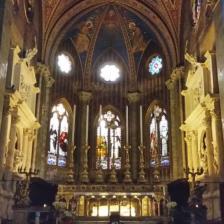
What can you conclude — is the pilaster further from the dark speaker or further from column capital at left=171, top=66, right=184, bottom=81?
column capital at left=171, top=66, right=184, bottom=81

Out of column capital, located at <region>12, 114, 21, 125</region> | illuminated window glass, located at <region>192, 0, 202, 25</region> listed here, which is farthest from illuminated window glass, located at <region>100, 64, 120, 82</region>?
column capital, located at <region>12, 114, 21, 125</region>

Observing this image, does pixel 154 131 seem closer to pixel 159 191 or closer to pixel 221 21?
pixel 159 191

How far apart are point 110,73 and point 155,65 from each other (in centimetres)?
322

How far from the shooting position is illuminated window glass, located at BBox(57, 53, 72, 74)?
25.9m

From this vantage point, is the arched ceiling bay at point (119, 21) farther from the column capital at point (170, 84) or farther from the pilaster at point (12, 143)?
the pilaster at point (12, 143)

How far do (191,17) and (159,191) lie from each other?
963 centimetres

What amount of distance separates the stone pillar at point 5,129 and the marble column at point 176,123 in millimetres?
9659

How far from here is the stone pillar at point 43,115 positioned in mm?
21578

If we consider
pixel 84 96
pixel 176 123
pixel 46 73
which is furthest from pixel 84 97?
pixel 176 123

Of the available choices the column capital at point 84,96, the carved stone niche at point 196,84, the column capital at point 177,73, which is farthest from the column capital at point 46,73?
the carved stone niche at point 196,84

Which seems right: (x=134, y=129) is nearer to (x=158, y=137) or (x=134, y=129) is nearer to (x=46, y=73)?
(x=158, y=137)

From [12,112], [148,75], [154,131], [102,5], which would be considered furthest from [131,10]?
[12,112]

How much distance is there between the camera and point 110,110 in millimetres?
26875

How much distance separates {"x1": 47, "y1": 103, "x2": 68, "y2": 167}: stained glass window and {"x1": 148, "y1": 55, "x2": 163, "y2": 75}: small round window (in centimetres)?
632
